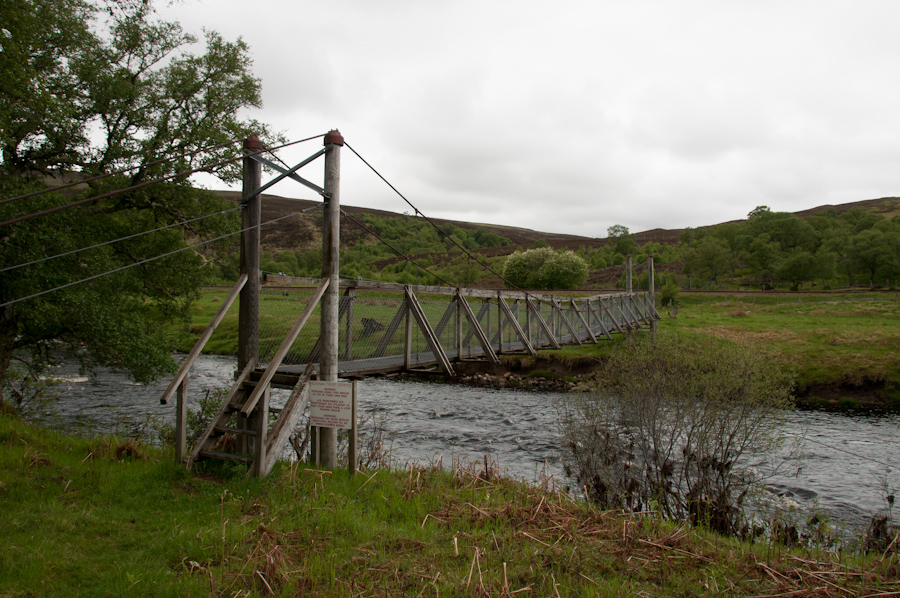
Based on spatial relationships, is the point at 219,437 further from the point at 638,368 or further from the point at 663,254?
the point at 663,254

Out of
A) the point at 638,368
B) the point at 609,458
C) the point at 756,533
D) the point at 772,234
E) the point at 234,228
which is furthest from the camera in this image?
the point at 772,234

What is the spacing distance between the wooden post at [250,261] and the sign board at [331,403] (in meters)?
1.18

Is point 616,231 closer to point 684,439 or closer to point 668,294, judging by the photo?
point 668,294

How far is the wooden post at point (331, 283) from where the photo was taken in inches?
253

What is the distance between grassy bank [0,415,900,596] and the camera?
3607 millimetres

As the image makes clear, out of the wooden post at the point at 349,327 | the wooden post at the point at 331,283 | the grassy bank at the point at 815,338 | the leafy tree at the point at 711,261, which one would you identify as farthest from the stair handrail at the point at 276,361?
the leafy tree at the point at 711,261

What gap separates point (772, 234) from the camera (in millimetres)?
68750

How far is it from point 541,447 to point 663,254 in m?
90.6

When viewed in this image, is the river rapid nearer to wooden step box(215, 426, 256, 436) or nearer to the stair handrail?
wooden step box(215, 426, 256, 436)

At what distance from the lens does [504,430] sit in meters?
15.1

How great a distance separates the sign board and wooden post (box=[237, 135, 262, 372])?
3.86ft

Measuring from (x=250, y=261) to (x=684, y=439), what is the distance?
9462mm

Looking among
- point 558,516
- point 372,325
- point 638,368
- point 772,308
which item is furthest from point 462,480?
point 772,308

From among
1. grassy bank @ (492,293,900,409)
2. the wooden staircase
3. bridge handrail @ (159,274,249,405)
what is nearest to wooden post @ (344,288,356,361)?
the wooden staircase
